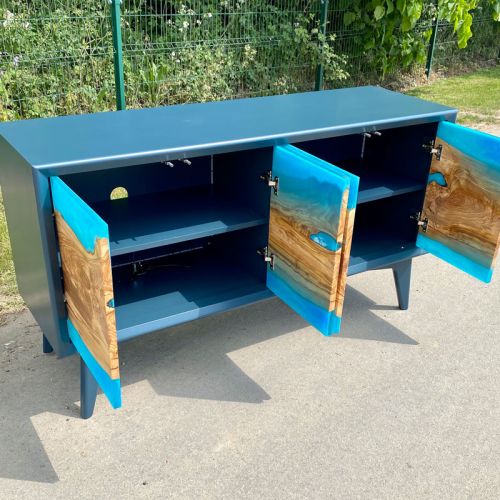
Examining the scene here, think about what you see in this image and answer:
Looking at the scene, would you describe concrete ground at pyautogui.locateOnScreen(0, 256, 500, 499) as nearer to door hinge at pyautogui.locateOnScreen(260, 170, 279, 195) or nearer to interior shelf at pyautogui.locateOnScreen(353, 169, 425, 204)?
interior shelf at pyautogui.locateOnScreen(353, 169, 425, 204)

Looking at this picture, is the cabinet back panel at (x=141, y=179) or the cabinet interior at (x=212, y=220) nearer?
the cabinet interior at (x=212, y=220)

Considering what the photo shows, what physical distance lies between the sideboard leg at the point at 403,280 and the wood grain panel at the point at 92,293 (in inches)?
65.9

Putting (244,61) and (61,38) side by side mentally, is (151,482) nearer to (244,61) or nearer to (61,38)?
(61,38)

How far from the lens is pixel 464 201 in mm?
2783

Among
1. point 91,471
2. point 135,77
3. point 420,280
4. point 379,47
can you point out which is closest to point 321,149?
point 420,280

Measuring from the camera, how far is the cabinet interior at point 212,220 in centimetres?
250

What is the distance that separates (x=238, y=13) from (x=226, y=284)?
149 inches

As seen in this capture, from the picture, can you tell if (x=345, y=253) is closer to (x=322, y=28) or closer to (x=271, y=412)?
(x=271, y=412)

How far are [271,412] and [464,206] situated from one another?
1253 mm

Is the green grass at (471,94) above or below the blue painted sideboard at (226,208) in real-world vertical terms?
below

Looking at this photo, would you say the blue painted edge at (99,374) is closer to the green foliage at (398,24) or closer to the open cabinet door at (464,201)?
the open cabinet door at (464,201)

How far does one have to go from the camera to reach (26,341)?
290 cm

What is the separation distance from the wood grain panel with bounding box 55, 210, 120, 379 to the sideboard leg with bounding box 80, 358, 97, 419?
0.27 meters

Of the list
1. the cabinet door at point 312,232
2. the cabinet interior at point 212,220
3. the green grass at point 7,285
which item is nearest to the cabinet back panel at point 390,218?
the cabinet interior at point 212,220
